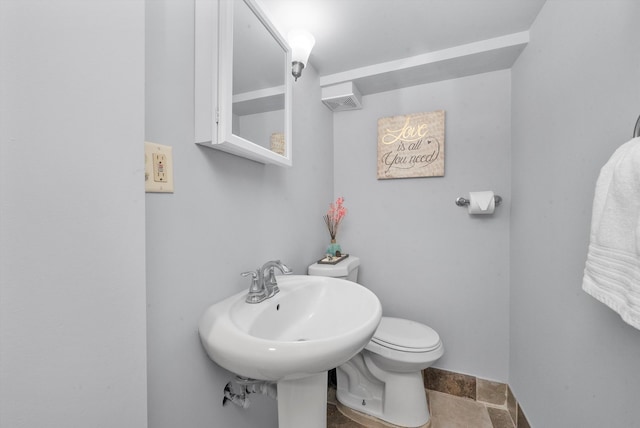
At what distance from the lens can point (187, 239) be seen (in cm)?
79

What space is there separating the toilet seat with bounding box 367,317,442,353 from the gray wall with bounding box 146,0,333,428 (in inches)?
25.2

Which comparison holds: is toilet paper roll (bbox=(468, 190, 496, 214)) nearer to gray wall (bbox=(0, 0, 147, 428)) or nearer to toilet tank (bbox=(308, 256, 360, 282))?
toilet tank (bbox=(308, 256, 360, 282))

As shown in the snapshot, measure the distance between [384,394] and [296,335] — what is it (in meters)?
0.85

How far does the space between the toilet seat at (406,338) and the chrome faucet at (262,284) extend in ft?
2.31

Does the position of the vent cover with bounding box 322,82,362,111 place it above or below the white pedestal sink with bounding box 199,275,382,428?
above

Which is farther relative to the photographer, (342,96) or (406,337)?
(342,96)

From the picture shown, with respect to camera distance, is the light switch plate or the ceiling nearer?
the light switch plate

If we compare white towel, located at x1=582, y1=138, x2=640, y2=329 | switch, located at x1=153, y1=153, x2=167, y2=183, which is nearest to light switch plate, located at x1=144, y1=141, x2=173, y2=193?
switch, located at x1=153, y1=153, x2=167, y2=183

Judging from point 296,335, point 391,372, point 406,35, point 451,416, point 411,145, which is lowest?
point 451,416

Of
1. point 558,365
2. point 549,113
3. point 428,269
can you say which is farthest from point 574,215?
point 428,269

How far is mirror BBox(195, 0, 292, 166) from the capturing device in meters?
0.81

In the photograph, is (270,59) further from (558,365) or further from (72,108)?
(558,365)

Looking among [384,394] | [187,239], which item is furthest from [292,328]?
[384,394]

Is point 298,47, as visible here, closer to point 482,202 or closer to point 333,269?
point 333,269
